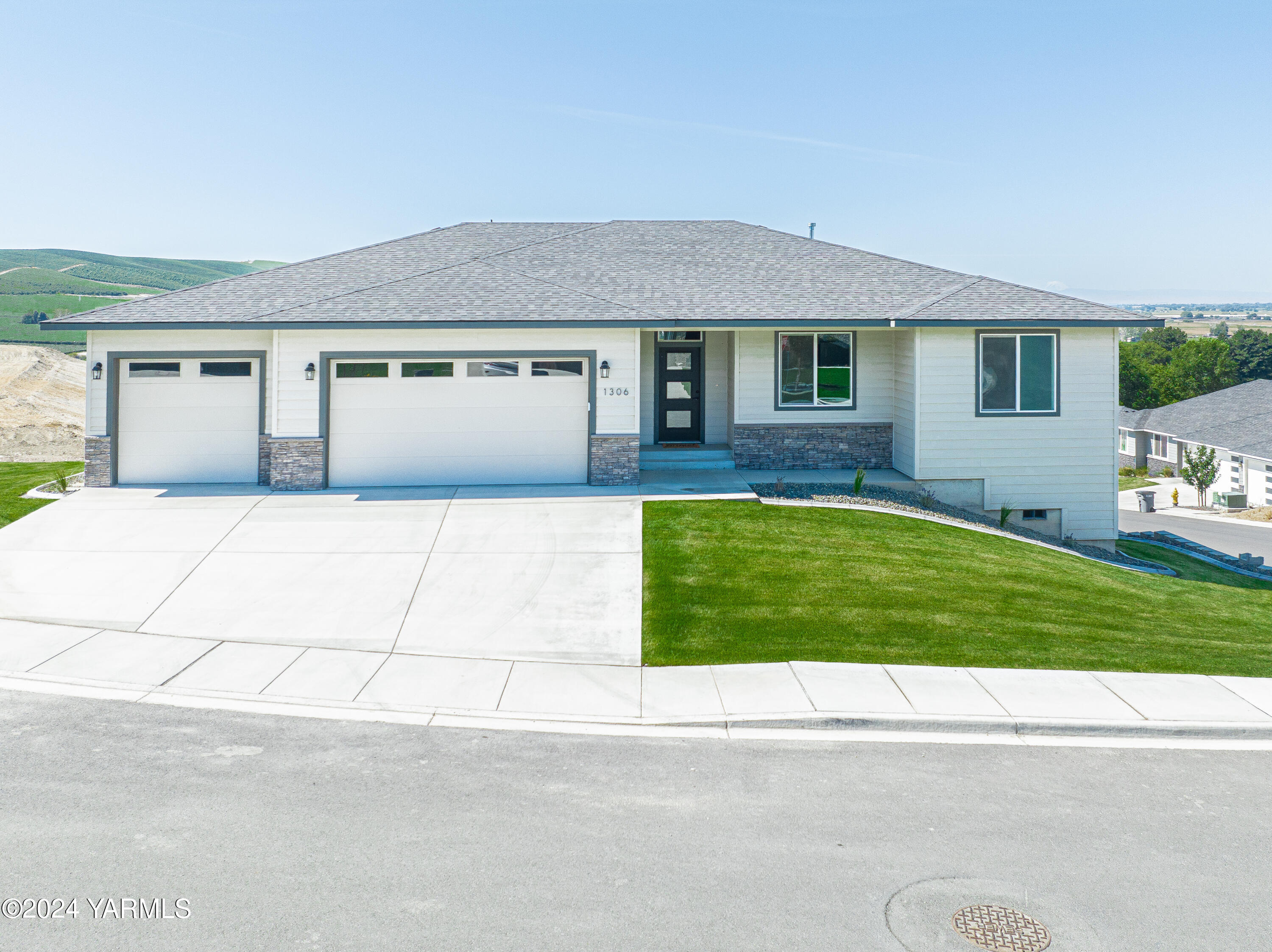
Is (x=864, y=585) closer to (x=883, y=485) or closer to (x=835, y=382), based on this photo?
(x=883, y=485)

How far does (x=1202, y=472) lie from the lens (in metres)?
48.9

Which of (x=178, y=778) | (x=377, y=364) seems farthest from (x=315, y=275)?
(x=178, y=778)

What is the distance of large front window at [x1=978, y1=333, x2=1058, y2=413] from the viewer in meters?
17.6

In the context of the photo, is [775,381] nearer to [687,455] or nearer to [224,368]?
[687,455]

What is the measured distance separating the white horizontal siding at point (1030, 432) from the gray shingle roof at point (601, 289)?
27.5 inches

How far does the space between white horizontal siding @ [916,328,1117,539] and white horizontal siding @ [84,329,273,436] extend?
12355 mm

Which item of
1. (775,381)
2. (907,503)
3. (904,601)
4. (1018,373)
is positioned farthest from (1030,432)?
(904,601)

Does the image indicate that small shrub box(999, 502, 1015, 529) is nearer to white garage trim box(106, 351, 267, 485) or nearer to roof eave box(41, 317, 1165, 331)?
roof eave box(41, 317, 1165, 331)

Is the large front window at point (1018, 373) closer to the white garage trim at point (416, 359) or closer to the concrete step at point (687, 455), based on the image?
the concrete step at point (687, 455)

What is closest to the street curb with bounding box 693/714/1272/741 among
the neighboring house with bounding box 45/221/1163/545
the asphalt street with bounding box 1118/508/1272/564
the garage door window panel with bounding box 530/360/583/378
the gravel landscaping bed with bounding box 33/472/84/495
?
the neighboring house with bounding box 45/221/1163/545

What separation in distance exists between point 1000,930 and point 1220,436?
5677 cm

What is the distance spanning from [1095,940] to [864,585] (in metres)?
7.07

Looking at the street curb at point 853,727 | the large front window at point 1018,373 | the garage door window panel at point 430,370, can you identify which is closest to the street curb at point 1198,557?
Result: the large front window at point 1018,373

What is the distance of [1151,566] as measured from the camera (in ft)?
60.4
